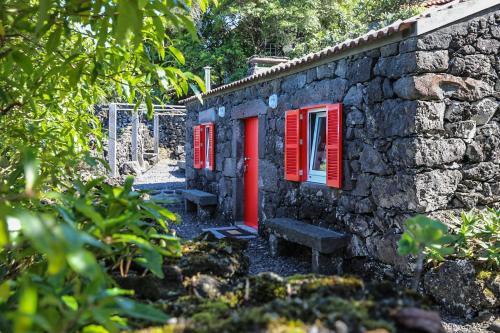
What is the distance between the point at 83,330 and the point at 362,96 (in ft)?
14.0

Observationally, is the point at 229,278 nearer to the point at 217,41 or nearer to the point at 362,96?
the point at 362,96

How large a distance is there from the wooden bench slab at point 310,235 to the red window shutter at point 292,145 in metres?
0.63

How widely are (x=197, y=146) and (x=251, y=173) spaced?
2567 mm

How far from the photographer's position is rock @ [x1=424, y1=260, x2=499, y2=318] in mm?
3936

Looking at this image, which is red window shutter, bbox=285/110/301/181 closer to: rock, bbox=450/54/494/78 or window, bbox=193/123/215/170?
rock, bbox=450/54/494/78

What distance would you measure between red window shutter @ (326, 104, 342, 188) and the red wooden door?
97.3 inches

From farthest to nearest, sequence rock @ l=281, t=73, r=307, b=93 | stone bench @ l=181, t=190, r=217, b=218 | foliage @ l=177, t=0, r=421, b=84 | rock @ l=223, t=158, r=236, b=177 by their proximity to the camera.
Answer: foliage @ l=177, t=0, r=421, b=84 → stone bench @ l=181, t=190, r=217, b=218 → rock @ l=223, t=158, r=236, b=177 → rock @ l=281, t=73, r=307, b=93

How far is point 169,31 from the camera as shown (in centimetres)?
1888

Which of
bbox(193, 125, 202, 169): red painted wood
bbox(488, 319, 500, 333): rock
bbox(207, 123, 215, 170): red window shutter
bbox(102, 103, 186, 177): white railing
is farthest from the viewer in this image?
bbox(102, 103, 186, 177): white railing

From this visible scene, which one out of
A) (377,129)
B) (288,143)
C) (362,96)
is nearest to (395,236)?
(377,129)

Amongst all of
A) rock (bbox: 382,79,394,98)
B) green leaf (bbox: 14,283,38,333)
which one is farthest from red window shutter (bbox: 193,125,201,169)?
green leaf (bbox: 14,283,38,333)

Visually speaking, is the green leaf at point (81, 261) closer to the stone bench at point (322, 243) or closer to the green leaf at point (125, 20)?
the green leaf at point (125, 20)

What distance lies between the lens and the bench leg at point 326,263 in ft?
17.3

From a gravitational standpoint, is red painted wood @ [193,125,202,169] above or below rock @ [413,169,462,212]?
above
